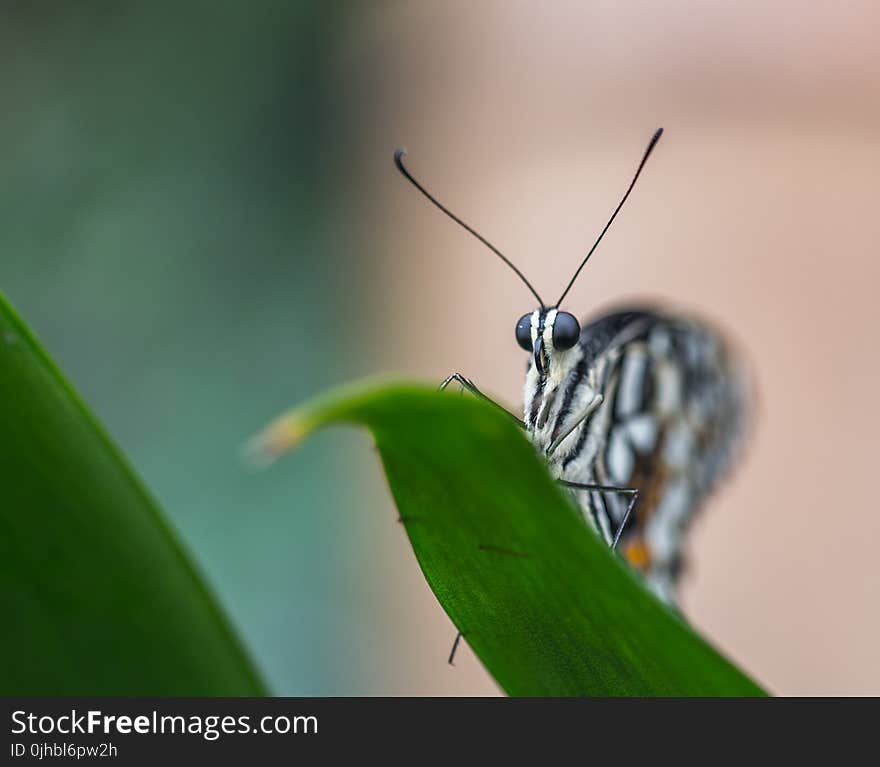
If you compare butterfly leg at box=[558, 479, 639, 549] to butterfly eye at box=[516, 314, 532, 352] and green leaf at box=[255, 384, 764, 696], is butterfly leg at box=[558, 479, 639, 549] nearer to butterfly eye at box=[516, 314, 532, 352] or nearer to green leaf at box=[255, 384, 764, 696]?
butterfly eye at box=[516, 314, 532, 352]

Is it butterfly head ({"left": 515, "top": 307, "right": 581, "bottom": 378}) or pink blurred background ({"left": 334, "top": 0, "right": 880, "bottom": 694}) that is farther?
pink blurred background ({"left": 334, "top": 0, "right": 880, "bottom": 694})

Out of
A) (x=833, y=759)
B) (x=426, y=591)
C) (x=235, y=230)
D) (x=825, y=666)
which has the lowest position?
(x=825, y=666)

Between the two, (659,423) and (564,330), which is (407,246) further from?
(564,330)

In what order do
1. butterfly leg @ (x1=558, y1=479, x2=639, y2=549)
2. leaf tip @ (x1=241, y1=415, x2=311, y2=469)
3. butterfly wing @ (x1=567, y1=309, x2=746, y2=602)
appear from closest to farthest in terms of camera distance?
leaf tip @ (x1=241, y1=415, x2=311, y2=469) → butterfly leg @ (x1=558, y1=479, x2=639, y2=549) → butterfly wing @ (x1=567, y1=309, x2=746, y2=602)

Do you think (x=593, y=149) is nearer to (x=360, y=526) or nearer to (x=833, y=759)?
(x=360, y=526)

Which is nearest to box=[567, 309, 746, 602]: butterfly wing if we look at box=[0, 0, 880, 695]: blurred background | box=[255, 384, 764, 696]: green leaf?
box=[255, 384, 764, 696]: green leaf

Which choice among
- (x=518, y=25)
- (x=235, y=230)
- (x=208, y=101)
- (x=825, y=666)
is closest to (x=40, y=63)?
(x=208, y=101)

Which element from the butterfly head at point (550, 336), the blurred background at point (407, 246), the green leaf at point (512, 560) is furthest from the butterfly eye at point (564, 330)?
the blurred background at point (407, 246)
